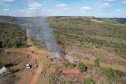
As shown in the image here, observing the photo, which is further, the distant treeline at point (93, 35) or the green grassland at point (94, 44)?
the distant treeline at point (93, 35)

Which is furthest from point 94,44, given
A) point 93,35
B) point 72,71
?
point 72,71

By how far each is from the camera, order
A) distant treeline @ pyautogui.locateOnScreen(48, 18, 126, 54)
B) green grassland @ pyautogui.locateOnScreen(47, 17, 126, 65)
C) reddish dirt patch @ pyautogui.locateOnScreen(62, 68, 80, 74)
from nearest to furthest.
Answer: reddish dirt patch @ pyautogui.locateOnScreen(62, 68, 80, 74)
green grassland @ pyautogui.locateOnScreen(47, 17, 126, 65)
distant treeline @ pyautogui.locateOnScreen(48, 18, 126, 54)

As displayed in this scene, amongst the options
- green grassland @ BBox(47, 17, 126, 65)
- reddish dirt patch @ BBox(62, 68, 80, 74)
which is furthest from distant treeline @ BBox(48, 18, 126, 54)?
reddish dirt patch @ BBox(62, 68, 80, 74)

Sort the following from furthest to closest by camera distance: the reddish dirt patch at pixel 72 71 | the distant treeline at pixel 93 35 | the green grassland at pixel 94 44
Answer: the distant treeline at pixel 93 35, the green grassland at pixel 94 44, the reddish dirt patch at pixel 72 71

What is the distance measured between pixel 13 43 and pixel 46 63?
15.8m

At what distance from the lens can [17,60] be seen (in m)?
20.8

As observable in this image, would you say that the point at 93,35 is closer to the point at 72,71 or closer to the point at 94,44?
the point at 94,44

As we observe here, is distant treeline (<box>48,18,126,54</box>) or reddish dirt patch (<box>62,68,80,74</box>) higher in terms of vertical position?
distant treeline (<box>48,18,126,54</box>)

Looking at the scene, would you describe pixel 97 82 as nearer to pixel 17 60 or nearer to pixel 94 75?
pixel 94 75

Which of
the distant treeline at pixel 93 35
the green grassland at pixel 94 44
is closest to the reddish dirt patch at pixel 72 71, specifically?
the green grassland at pixel 94 44

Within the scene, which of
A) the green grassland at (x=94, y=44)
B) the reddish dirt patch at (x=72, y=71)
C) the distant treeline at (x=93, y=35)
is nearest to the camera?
the reddish dirt patch at (x=72, y=71)

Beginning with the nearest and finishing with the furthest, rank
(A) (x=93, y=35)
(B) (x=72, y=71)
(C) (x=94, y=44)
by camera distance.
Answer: (B) (x=72, y=71)
(C) (x=94, y=44)
(A) (x=93, y=35)

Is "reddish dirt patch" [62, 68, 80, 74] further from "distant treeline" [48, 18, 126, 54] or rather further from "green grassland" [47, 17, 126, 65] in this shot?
"distant treeline" [48, 18, 126, 54]

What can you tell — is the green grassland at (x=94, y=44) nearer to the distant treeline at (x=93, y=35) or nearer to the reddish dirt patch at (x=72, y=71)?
the distant treeline at (x=93, y=35)
